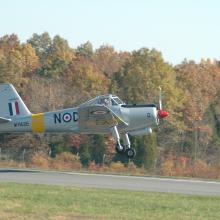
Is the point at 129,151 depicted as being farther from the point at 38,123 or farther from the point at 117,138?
the point at 38,123

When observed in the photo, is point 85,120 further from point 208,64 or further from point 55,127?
point 208,64

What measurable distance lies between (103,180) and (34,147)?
3274cm

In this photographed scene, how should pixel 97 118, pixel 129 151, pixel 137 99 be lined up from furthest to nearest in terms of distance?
pixel 137 99, pixel 129 151, pixel 97 118

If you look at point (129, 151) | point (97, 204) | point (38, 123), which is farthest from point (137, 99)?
point (97, 204)

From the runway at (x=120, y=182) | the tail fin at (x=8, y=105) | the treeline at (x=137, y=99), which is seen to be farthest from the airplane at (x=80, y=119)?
the treeline at (x=137, y=99)

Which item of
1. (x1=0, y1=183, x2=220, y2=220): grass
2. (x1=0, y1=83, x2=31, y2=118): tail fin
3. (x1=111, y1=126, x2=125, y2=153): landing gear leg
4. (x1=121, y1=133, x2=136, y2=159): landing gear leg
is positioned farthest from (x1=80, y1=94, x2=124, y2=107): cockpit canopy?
(x1=0, y1=183, x2=220, y2=220): grass

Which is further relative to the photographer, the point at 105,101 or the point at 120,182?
the point at 105,101

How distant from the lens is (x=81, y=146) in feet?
196

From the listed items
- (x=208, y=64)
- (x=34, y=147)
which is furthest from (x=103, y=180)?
(x=208, y=64)

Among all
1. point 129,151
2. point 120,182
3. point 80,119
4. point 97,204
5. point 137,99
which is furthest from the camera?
point 137,99

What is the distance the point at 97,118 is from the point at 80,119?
2.58 feet

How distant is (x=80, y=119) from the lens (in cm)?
3167

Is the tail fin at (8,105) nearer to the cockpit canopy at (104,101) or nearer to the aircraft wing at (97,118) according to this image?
the aircraft wing at (97,118)

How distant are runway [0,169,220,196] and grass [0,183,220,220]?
209cm
